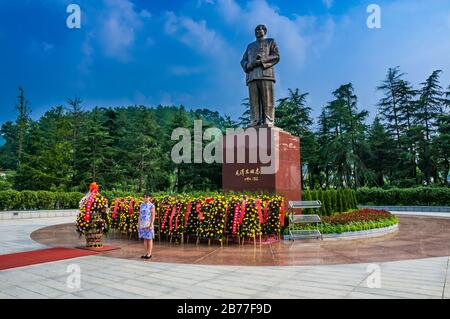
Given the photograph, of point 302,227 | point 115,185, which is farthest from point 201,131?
point 302,227

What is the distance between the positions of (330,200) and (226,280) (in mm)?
6876

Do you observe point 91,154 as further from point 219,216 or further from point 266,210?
point 266,210

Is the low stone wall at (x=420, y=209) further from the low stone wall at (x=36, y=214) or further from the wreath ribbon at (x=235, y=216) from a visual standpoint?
the low stone wall at (x=36, y=214)

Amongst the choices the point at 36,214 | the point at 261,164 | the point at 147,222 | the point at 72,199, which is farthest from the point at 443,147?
the point at 36,214

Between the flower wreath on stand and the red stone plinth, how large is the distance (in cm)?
359

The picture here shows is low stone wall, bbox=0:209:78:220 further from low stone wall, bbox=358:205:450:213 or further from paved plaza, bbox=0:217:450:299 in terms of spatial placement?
low stone wall, bbox=358:205:450:213

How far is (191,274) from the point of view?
4.70m

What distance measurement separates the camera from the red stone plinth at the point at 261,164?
8852 mm

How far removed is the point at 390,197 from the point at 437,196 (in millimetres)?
2319

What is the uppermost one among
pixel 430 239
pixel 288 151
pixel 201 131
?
pixel 201 131

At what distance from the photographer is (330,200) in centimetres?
1045

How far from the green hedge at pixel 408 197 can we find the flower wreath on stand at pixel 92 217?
17.3 meters
